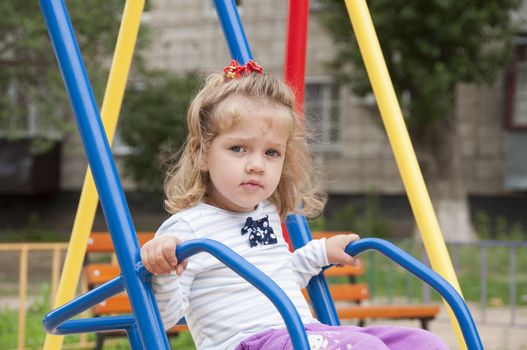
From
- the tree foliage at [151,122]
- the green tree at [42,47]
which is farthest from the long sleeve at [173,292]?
the tree foliage at [151,122]

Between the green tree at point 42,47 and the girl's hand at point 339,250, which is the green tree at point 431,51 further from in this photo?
the girl's hand at point 339,250

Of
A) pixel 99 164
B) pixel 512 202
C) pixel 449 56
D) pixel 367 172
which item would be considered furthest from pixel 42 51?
pixel 99 164

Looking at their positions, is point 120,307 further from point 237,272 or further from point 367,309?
point 237,272

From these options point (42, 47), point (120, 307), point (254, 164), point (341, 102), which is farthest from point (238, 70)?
point (341, 102)

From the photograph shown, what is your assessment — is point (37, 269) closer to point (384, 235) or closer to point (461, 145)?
point (384, 235)

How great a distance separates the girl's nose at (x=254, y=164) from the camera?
7.00ft

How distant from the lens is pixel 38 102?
35.7ft

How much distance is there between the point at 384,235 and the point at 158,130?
11.1 ft

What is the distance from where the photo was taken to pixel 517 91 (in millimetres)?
13422

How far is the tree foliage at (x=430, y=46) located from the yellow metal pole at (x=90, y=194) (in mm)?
7707

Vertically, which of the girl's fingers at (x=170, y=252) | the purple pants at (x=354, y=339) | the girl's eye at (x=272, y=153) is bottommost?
the purple pants at (x=354, y=339)

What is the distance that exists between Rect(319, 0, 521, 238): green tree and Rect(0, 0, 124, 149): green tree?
2757mm

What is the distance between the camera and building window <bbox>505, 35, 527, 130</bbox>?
43.7ft

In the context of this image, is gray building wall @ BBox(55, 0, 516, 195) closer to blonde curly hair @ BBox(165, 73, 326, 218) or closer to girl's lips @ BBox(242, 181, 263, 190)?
blonde curly hair @ BBox(165, 73, 326, 218)
